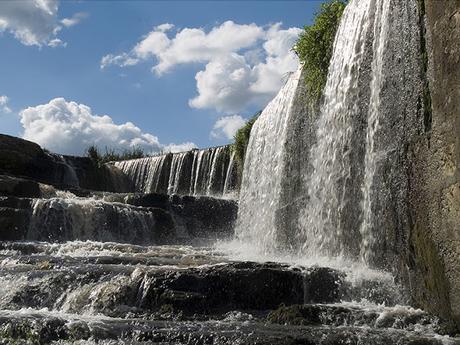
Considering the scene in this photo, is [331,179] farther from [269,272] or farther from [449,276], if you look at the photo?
Answer: [449,276]

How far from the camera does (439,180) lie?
640 cm

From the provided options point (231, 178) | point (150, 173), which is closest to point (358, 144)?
point (231, 178)

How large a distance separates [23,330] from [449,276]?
4.32 meters

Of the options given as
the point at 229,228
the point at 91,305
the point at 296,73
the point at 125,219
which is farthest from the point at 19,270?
the point at 229,228

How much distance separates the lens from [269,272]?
7816 mm

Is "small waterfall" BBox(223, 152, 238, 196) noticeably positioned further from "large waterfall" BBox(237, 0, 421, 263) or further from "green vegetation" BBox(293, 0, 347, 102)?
"green vegetation" BBox(293, 0, 347, 102)

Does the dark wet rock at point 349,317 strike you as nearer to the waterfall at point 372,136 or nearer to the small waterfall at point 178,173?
the waterfall at point 372,136

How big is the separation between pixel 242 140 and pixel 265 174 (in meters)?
4.78

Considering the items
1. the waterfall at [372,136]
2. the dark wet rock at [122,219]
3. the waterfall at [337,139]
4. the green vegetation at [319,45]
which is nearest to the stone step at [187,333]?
the waterfall at [372,136]

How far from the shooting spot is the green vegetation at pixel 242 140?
20.9 meters

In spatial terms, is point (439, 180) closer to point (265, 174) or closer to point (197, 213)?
point (265, 174)

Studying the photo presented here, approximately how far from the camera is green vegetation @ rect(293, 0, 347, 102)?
1296 centimetres

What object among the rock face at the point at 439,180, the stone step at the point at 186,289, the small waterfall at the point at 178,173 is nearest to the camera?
the rock face at the point at 439,180

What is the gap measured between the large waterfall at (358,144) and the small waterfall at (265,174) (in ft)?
0.72
